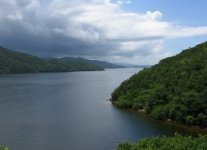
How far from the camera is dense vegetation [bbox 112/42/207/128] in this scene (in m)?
106

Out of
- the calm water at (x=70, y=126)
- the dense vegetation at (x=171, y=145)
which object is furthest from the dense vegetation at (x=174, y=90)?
the dense vegetation at (x=171, y=145)

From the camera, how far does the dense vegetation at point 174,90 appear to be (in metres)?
106

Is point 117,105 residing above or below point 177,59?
below

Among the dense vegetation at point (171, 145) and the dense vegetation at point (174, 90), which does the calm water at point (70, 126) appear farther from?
the dense vegetation at point (171, 145)

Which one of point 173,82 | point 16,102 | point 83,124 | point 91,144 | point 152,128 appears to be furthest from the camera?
point 16,102

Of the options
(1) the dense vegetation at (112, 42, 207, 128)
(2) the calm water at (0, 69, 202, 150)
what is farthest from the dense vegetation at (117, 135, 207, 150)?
(1) the dense vegetation at (112, 42, 207, 128)

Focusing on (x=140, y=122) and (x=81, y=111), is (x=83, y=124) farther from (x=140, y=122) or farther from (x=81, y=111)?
(x=81, y=111)

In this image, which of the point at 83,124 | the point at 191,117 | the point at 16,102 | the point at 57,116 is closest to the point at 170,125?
the point at 191,117

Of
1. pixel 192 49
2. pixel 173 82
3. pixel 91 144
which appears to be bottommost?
pixel 91 144

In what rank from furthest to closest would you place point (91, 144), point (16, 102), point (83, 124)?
1. point (16, 102)
2. point (83, 124)
3. point (91, 144)

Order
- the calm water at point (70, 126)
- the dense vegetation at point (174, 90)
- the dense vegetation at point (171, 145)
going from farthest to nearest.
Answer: the dense vegetation at point (174, 90)
the calm water at point (70, 126)
the dense vegetation at point (171, 145)

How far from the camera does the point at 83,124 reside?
10725 centimetres

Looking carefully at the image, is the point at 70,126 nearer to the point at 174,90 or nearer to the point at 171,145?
the point at 174,90

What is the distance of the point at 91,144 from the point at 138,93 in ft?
209
